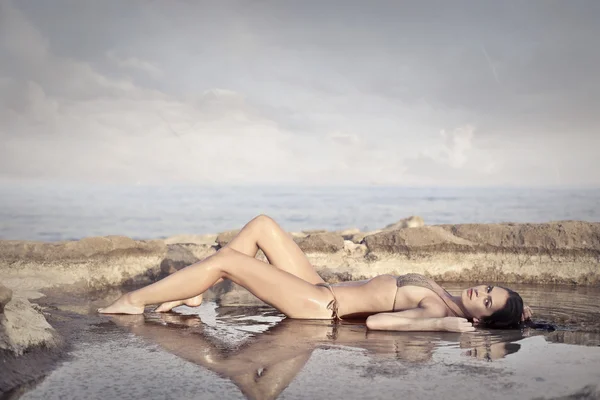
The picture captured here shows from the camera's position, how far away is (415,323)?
419cm

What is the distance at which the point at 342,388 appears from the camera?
2.86 m

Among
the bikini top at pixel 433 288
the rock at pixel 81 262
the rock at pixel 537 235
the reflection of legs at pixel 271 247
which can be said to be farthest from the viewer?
the rock at pixel 537 235

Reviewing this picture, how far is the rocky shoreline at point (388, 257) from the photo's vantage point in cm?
596

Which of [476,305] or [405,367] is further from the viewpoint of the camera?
[476,305]

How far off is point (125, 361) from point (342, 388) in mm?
1195

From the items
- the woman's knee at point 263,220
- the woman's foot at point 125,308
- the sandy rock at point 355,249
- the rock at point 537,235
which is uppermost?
the woman's knee at point 263,220

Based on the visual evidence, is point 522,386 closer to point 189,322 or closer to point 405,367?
point 405,367

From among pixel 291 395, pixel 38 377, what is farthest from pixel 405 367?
pixel 38 377

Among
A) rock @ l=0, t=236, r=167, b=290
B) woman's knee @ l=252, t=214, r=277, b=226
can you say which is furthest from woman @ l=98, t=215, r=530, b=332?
rock @ l=0, t=236, r=167, b=290

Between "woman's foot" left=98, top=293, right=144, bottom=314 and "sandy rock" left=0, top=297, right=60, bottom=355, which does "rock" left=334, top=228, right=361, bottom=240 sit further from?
"sandy rock" left=0, top=297, right=60, bottom=355

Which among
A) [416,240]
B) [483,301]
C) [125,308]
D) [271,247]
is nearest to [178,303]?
[125,308]

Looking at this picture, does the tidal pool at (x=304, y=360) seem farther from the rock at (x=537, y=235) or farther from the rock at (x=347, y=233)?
the rock at (x=347, y=233)

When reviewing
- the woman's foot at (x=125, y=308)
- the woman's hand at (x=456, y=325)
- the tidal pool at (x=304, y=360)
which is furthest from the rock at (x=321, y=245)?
the woman's hand at (x=456, y=325)

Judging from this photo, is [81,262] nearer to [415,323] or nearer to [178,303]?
[178,303]
